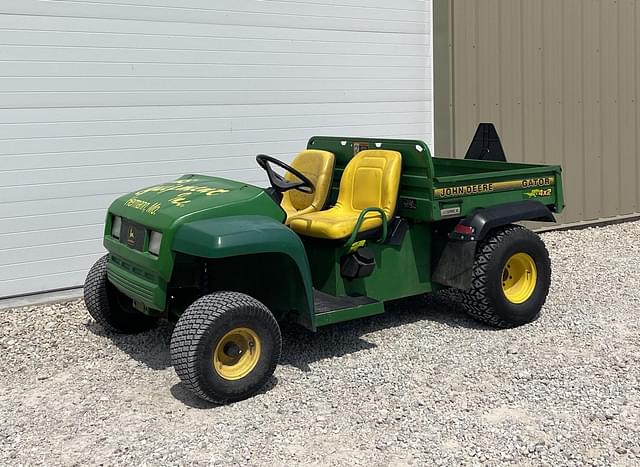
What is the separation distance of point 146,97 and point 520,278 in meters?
3.65

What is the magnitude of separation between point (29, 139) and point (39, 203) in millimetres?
547

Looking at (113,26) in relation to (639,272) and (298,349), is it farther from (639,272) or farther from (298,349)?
(639,272)

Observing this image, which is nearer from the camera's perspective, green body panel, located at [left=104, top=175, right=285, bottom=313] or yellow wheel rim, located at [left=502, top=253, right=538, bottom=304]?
green body panel, located at [left=104, top=175, right=285, bottom=313]

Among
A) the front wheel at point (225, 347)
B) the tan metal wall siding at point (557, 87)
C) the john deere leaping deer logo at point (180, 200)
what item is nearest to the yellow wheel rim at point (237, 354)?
the front wheel at point (225, 347)

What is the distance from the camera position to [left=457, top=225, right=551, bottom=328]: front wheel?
5.51 m

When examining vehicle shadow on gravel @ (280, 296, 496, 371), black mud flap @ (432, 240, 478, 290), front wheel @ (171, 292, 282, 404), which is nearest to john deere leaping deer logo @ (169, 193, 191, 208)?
front wheel @ (171, 292, 282, 404)

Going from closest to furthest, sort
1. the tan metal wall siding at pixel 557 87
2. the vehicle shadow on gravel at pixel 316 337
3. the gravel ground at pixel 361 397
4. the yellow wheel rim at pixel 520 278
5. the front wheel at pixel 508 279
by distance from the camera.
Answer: the gravel ground at pixel 361 397
the vehicle shadow on gravel at pixel 316 337
the front wheel at pixel 508 279
the yellow wheel rim at pixel 520 278
the tan metal wall siding at pixel 557 87

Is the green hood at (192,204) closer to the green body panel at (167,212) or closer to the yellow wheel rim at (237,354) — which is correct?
the green body panel at (167,212)

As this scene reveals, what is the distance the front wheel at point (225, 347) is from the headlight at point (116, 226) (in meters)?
0.99

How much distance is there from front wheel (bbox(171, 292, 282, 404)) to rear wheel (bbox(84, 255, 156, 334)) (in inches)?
49.2

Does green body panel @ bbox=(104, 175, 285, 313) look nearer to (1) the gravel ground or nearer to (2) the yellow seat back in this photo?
(1) the gravel ground

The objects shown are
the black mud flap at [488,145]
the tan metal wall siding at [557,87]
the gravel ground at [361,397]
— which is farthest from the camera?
the tan metal wall siding at [557,87]

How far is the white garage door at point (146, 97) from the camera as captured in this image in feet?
21.6

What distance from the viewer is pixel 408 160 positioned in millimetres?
5539
